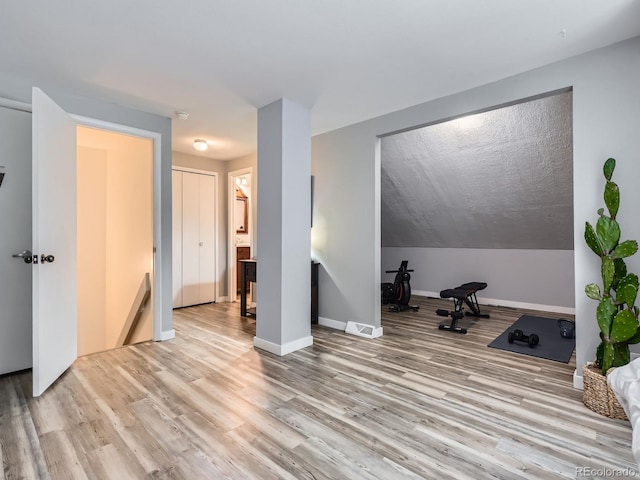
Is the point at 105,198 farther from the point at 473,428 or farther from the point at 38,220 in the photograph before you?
the point at 473,428

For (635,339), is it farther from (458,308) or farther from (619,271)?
(458,308)

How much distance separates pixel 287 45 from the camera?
2.32 meters

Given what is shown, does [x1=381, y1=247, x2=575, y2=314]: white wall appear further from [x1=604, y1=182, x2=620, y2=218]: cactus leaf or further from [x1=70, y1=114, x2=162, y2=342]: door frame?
[x1=70, y1=114, x2=162, y2=342]: door frame

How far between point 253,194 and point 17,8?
3558 millimetres

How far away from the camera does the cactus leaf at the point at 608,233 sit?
211 centimetres

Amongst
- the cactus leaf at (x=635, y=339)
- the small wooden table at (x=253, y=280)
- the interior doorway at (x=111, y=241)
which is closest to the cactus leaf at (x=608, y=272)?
the cactus leaf at (x=635, y=339)

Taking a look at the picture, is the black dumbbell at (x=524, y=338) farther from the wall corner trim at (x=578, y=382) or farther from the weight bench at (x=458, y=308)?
the wall corner trim at (x=578, y=382)

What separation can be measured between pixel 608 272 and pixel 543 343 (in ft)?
5.65

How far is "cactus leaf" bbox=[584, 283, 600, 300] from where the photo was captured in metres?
2.20

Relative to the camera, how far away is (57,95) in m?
2.96

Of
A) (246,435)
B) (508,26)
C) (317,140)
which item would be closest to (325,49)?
(508,26)

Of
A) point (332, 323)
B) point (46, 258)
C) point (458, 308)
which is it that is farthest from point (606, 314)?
point (46, 258)

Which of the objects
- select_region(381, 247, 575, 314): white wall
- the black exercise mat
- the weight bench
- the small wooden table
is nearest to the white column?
the small wooden table

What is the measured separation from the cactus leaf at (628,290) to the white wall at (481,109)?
28 centimetres
